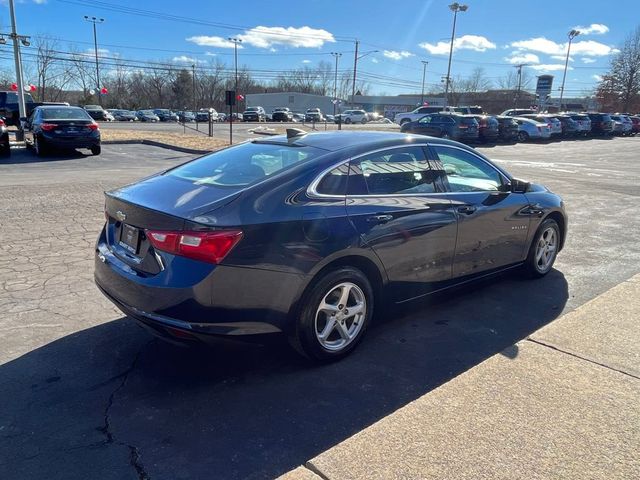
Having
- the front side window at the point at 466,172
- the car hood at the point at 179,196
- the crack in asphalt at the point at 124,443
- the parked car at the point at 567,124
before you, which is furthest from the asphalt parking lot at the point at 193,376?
the parked car at the point at 567,124

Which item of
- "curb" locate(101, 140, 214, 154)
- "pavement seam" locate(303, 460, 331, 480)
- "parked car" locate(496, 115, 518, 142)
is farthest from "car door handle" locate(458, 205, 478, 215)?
"parked car" locate(496, 115, 518, 142)

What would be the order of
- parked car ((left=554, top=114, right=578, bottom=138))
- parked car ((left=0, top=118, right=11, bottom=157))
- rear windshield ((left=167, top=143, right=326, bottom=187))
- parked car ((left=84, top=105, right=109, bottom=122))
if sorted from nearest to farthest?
rear windshield ((left=167, top=143, right=326, bottom=187))
parked car ((left=0, top=118, right=11, bottom=157))
parked car ((left=554, top=114, right=578, bottom=138))
parked car ((left=84, top=105, right=109, bottom=122))

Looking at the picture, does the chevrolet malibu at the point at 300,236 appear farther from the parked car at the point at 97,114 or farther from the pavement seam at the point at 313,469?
the parked car at the point at 97,114

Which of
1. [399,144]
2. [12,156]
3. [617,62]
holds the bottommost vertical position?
[12,156]

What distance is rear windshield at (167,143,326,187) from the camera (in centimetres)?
347

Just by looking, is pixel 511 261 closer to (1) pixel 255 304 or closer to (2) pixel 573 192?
(1) pixel 255 304

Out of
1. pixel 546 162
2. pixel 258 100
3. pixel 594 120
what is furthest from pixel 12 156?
pixel 258 100

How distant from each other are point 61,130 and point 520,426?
53.2 ft

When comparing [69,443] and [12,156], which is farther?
[12,156]

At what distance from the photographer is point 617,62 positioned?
6981 centimetres

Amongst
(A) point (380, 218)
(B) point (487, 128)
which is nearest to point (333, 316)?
(A) point (380, 218)

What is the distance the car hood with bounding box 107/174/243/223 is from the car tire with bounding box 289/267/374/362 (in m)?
0.83

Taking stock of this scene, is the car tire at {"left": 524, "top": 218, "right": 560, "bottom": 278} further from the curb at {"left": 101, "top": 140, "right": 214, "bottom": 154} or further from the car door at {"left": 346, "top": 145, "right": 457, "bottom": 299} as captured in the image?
the curb at {"left": 101, "top": 140, "right": 214, "bottom": 154}

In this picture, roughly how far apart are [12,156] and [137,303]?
619 inches
